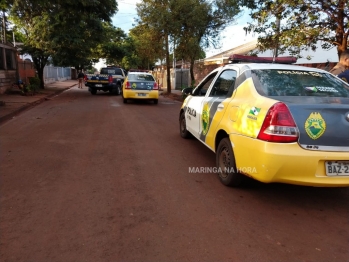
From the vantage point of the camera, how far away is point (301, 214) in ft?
11.2

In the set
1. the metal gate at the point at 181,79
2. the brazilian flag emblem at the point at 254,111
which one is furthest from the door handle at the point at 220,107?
the metal gate at the point at 181,79

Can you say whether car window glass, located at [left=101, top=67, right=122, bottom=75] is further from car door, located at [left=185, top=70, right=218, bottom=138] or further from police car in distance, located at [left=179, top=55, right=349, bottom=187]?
police car in distance, located at [left=179, top=55, right=349, bottom=187]

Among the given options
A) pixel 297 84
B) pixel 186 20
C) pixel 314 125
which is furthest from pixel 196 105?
pixel 186 20

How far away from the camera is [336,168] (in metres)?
3.22

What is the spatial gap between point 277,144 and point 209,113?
1727mm

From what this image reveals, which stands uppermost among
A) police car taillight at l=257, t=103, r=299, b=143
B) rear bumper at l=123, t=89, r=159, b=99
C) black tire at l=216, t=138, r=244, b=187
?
police car taillight at l=257, t=103, r=299, b=143

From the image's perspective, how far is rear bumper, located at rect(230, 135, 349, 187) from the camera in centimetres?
314

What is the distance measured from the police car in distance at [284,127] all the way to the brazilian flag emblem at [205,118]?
1.64ft

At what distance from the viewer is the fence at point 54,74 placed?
104ft

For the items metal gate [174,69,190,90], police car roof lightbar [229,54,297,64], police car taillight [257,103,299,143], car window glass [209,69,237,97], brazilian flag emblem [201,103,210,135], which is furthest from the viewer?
metal gate [174,69,190,90]

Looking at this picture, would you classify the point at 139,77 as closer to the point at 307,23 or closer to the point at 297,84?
the point at 307,23

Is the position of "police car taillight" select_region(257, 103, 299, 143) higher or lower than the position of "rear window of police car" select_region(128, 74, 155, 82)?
lower

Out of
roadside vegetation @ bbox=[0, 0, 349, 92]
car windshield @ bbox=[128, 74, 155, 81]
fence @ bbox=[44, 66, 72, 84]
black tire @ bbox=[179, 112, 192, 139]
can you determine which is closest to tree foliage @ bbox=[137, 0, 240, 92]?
roadside vegetation @ bbox=[0, 0, 349, 92]

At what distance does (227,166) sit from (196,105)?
6.06 ft
